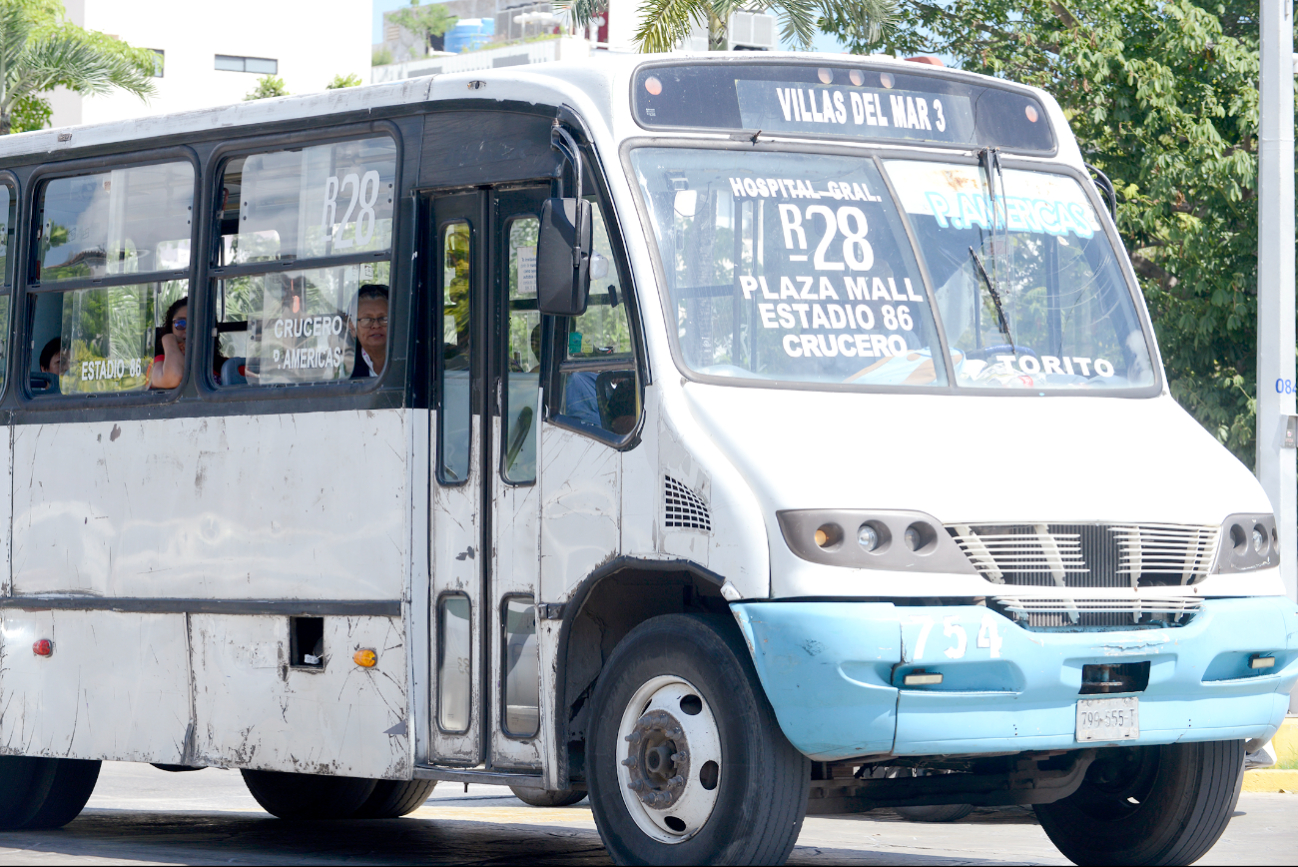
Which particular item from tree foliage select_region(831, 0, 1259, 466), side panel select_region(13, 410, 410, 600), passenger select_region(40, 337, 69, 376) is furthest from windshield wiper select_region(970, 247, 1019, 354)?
tree foliage select_region(831, 0, 1259, 466)

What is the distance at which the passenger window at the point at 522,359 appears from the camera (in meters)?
7.98

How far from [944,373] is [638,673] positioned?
1.57 metres

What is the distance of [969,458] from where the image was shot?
7184 mm

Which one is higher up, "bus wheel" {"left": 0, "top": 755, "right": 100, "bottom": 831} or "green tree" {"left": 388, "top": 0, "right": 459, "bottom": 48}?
"green tree" {"left": 388, "top": 0, "right": 459, "bottom": 48}

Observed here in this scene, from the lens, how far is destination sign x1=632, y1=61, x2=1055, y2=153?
7887 mm

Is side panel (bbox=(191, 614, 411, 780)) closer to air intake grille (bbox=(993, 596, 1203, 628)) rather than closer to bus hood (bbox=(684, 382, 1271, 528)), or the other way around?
bus hood (bbox=(684, 382, 1271, 528))

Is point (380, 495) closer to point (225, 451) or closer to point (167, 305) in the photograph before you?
point (225, 451)

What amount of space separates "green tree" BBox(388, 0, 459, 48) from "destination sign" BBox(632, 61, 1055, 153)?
10207 centimetres

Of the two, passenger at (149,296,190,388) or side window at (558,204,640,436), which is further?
passenger at (149,296,190,388)

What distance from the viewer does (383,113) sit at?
8680 millimetres

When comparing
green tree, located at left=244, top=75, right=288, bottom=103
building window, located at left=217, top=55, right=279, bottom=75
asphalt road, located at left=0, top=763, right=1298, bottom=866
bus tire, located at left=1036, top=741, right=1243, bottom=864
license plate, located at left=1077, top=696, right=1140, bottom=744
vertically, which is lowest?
asphalt road, located at left=0, top=763, right=1298, bottom=866

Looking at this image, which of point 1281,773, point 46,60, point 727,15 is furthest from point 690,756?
point 46,60

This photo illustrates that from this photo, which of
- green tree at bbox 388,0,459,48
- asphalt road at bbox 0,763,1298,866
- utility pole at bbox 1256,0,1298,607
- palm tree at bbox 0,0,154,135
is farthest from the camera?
green tree at bbox 388,0,459,48

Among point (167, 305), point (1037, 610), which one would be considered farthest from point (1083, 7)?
point (1037, 610)
